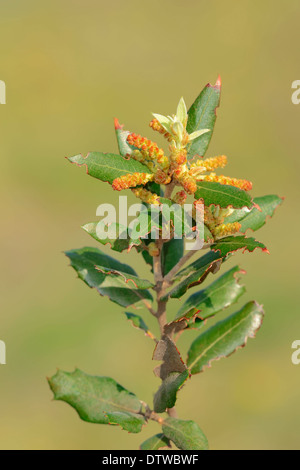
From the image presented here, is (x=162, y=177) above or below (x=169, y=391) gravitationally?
above

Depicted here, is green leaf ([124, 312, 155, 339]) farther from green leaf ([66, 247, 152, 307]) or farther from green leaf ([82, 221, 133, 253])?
green leaf ([82, 221, 133, 253])

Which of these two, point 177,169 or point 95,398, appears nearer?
point 177,169

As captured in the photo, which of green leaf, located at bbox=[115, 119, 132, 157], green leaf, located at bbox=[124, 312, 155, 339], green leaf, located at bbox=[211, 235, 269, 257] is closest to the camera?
green leaf, located at bbox=[211, 235, 269, 257]

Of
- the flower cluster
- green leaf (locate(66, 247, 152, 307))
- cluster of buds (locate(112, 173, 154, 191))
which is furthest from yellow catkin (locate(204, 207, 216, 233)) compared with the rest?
green leaf (locate(66, 247, 152, 307))

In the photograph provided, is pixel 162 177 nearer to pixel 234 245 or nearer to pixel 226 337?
pixel 234 245

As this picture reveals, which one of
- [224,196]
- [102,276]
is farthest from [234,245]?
[102,276]

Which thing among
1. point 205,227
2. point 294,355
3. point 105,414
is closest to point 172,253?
point 205,227
